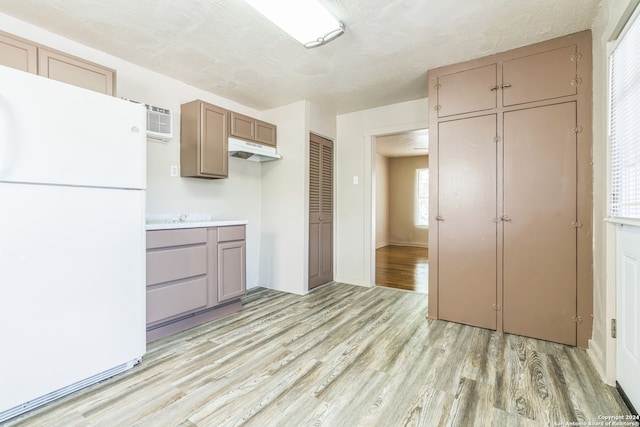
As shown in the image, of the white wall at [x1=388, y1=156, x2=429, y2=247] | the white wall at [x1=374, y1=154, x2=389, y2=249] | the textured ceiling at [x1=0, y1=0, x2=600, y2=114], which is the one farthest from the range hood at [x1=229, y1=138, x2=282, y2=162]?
the white wall at [x1=388, y1=156, x2=429, y2=247]

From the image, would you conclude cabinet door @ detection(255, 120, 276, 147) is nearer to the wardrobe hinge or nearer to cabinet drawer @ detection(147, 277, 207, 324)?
cabinet drawer @ detection(147, 277, 207, 324)

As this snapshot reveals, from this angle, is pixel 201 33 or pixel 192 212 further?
pixel 192 212

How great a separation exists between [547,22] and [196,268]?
331 cm

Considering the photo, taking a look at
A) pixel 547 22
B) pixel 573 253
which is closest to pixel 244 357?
pixel 573 253

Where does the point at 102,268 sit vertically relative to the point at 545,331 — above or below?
above

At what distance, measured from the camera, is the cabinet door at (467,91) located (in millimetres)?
2455

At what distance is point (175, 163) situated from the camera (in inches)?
116

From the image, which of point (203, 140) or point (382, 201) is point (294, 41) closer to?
point (203, 140)

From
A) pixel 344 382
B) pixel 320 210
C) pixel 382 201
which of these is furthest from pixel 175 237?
pixel 382 201

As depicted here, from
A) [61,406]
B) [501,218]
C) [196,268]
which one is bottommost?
[61,406]

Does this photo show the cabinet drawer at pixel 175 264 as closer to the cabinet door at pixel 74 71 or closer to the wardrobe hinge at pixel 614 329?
the cabinet door at pixel 74 71

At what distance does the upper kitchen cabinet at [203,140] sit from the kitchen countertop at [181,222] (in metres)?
0.45

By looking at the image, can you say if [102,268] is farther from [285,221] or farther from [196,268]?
[285,221]

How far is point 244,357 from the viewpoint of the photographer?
6.57 feet
